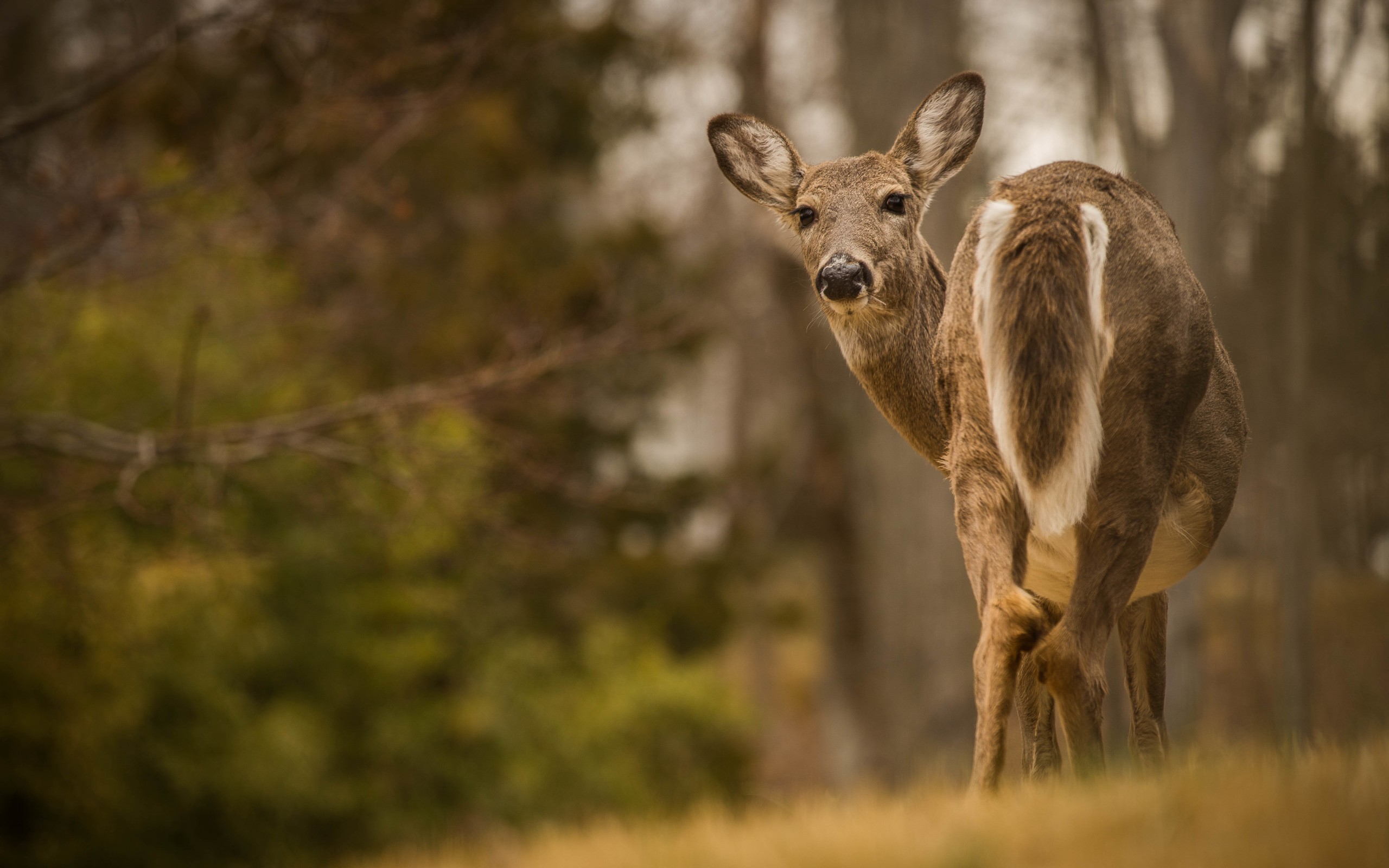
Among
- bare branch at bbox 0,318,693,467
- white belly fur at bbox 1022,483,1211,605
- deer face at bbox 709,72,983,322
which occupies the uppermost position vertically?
bare branch at bbox 0,318,693,467

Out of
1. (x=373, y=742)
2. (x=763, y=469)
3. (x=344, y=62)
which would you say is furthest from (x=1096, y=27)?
(x=373, y=742)

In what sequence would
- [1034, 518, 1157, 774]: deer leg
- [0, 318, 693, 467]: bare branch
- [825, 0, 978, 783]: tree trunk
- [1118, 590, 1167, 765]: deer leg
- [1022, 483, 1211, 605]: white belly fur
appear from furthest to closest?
1. [825, 0, 978, 783]: tree trunk
2. [0, 318, 693, 467]: bare branch
3. [1118, 590, 1167, 765]: deer leg
4. [1022, 483, 1211, 605]: white belly fur
5. [1034, 518, 1157, 774]: deer leg

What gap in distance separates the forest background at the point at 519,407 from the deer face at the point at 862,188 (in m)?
0.54

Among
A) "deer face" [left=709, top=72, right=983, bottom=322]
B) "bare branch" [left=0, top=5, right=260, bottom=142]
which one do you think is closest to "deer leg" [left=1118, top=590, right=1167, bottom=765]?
"deer face" [left=709, top=72, right=983, bottom=322]

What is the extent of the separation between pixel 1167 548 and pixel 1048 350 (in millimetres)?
476

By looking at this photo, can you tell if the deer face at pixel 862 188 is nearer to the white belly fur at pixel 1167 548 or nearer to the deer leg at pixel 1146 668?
the white belly fur at pixel 1167 548

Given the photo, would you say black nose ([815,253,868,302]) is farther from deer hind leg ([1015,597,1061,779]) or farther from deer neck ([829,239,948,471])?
deer hind leg ([1015,597,1061,779])

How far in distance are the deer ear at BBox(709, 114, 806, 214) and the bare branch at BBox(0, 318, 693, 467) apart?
15.2 feet

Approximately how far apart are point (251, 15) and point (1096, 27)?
18.5 ft

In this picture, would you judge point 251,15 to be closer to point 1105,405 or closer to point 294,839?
point 1105,405

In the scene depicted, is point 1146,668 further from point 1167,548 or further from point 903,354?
point 903,354

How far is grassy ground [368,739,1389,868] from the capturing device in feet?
5.54

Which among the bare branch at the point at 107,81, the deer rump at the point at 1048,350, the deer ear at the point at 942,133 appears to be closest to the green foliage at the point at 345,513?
the bare branch at the point at 107,81

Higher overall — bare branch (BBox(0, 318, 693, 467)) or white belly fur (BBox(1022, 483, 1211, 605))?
bare branch (BBox(0, 318, 693, 467))
